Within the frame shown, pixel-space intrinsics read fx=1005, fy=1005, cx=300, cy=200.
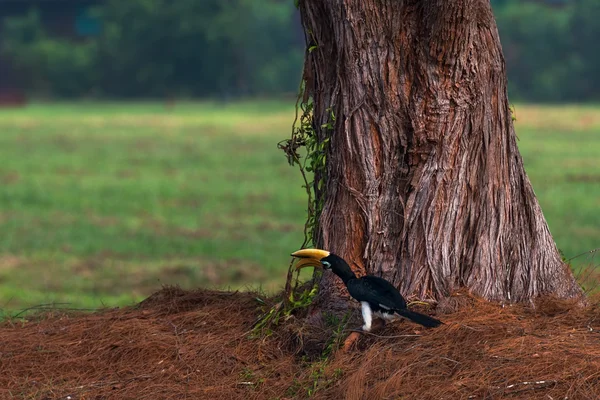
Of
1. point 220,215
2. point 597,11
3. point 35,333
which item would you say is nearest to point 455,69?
point 35,333

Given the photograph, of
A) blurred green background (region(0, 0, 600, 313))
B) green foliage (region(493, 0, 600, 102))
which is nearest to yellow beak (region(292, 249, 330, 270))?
→ blurred green background (region(0, 0, 600, 313))

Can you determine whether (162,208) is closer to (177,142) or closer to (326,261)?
(326,261)

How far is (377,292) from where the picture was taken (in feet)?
16.3

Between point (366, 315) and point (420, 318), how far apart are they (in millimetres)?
305

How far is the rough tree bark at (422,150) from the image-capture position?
5289 millimetres

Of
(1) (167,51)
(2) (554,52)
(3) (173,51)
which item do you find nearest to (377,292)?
(2) (554,52)

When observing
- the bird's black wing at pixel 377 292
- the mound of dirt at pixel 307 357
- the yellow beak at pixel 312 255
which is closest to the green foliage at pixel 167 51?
the mound of dirt at pixel 307 357

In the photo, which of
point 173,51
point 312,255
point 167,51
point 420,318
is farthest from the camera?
point 167,51

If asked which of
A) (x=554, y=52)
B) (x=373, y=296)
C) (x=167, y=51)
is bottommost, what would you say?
(x=373, y=296)

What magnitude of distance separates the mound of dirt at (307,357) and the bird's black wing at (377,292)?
0.21 metres

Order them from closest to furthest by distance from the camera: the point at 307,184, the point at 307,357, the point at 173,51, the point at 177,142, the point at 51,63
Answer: the point at 307,357, the point at 307,184, the point at 177,142, the point at 51,63, the point at 173,51

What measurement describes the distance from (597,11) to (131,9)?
33.0 metres

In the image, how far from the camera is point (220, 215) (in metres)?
15.9

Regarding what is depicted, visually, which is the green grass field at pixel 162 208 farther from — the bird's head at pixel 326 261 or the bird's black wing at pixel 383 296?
the bird's black wing at pixel 383 296
